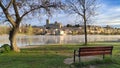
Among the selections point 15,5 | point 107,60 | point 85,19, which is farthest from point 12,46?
point 85,19

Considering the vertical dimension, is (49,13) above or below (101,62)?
above

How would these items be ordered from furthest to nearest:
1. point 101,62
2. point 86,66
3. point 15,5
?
point 15,5 < point 101,62 < point 86,66

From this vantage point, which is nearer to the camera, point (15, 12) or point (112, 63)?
point (112, 63)

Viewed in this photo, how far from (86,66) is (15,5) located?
13.0 m

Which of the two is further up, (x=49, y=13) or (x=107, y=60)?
(x=49, y=13)

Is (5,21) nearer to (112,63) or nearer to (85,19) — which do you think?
(112,63)

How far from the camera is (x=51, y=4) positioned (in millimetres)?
25078

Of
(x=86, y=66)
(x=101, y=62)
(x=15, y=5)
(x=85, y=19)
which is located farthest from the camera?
(x=85, y=19)

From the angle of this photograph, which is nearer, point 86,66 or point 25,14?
point 86,66

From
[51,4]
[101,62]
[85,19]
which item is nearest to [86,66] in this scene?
[101,62]

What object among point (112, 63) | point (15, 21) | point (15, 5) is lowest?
point (112, 63)

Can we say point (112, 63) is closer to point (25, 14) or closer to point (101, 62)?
point (101, 62)

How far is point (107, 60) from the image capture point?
1565 centimetres

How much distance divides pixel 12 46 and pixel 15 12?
11.4 feet
